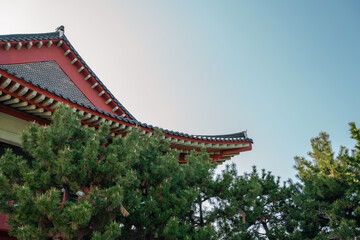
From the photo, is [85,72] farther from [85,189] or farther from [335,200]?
[335,200]

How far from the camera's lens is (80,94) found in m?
10.7

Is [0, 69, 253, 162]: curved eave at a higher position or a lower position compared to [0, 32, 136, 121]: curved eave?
lower

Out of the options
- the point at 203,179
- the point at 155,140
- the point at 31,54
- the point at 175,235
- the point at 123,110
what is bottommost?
the point at 175,235

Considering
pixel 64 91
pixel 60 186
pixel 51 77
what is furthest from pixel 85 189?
pixel 51 77

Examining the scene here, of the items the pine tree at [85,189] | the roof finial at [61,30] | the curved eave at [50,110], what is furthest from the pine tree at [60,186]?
the roof finial at [61,30]

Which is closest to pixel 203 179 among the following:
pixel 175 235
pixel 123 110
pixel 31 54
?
pixel 175 235

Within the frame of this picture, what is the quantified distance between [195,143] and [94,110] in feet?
9.17

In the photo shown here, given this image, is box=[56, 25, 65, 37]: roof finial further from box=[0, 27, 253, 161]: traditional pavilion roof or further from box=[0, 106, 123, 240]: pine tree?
box=[0, 106, 123, 240]: pine tree

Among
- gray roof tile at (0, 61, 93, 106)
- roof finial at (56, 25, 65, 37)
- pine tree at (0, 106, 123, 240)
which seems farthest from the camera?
roof finial at (56, 25, 65, 37)

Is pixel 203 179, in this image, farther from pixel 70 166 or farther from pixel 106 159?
pixel 70 166

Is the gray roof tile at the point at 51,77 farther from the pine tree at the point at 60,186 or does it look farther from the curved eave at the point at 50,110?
the pine tree at the point at 60,186

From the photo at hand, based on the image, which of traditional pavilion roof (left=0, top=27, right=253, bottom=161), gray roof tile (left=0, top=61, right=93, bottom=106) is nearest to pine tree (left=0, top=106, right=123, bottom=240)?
traditional pavilion roof (left=0, top=27, right=253, bottom=161)

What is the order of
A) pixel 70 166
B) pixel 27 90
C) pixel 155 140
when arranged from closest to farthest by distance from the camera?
pixel 70 166, pixel 27 90, pixel 155 140

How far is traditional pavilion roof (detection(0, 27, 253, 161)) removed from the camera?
574cm
